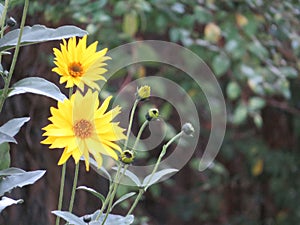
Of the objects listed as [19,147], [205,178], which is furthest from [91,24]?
[205,178]

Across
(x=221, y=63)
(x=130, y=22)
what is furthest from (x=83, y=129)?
(x=221, y=63)

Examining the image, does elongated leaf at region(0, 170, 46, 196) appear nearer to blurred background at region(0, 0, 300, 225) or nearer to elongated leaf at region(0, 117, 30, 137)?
elongated leaf at region(0, 117, 30, 137)

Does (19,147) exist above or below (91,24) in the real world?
below

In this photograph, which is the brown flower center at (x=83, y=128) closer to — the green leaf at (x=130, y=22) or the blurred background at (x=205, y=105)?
the blurred background at (x=205, y=105)

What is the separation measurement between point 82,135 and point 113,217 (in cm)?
11

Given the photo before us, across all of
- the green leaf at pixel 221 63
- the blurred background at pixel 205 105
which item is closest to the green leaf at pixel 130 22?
the blurred background at pixel 205 105

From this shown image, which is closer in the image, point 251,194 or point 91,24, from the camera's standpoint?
point 91,24

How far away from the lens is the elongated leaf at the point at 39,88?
1.91ft

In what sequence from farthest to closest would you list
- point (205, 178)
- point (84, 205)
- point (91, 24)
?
1. point (205, 178)
2. point (84, 205)
3. point (91, 24)

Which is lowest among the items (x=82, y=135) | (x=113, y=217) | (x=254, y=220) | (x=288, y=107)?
(x=254, y=220)

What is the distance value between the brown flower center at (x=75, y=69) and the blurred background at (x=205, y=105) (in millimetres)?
200

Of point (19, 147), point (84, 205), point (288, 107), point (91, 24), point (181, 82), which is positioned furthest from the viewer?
point (288, 107)

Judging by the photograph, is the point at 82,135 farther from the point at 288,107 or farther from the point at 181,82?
the point at 288,107

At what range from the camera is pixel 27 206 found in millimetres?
1202
